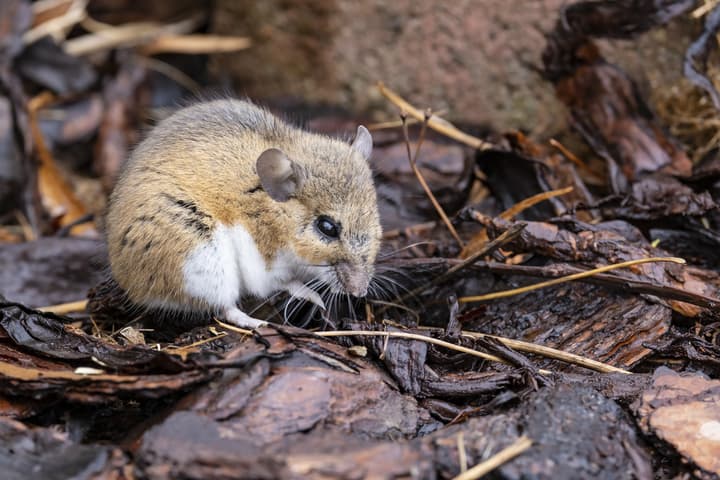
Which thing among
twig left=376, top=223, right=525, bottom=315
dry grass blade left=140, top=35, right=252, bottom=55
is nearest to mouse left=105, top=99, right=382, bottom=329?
twig left=376, top=223, right=525, bottom=315

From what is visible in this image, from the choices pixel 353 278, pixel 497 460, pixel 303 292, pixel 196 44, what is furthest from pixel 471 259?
pixel 196 44

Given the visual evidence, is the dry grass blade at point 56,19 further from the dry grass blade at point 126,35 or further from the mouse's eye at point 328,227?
the mouse's eye at point 328,227

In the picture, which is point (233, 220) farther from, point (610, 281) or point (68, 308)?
point (610, 281)

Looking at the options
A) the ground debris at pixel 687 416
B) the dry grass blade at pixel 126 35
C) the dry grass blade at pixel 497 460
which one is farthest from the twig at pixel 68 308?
the dry grass blade at pixel 126 35

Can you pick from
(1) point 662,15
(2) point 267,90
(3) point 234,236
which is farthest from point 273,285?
(2) point 267,90

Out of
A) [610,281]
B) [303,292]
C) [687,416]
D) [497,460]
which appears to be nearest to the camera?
[497,460]

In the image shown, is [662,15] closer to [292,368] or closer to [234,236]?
[234,236]
